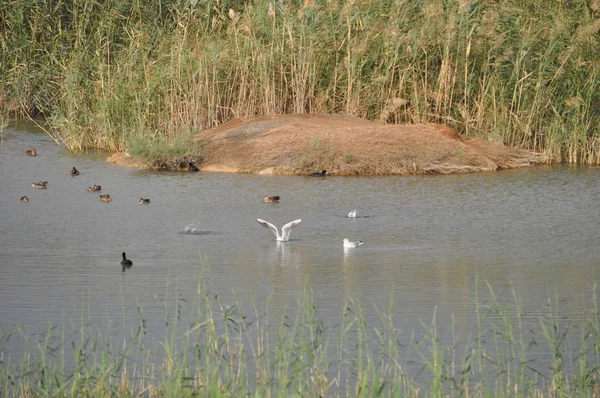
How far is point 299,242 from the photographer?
917 cm

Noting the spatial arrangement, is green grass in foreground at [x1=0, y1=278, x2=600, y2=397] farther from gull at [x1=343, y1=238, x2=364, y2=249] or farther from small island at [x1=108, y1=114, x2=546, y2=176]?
small island at [x1=108, y1=114, x2=546, y2=176]

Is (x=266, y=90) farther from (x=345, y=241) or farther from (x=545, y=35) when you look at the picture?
(x=345, y=241)

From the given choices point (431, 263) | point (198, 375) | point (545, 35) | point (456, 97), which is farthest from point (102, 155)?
point (198, 375)

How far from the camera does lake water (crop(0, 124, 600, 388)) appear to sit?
7082 mm

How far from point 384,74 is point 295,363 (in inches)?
390

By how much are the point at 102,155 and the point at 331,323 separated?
343 inches

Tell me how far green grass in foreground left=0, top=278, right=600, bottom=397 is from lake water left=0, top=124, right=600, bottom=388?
29cm

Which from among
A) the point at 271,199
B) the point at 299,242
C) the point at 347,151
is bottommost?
the point at 299,242

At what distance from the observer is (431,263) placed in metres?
8.31

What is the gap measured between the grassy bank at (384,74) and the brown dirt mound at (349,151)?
26.2 inches

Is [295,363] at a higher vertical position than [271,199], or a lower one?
lower

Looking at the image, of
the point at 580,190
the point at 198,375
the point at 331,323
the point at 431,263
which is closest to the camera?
the point at 198,375

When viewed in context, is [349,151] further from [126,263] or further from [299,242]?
[126,263]

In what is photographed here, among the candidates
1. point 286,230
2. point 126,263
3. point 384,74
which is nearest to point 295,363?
point 126,263
